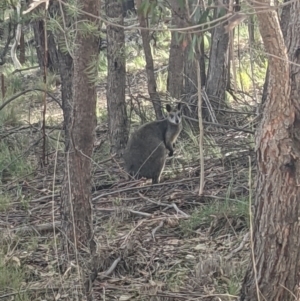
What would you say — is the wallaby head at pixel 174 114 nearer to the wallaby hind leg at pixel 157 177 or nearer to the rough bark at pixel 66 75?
the wallaby hind leg at pixel 157 177

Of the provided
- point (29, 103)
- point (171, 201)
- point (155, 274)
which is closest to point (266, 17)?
point (155, 274)

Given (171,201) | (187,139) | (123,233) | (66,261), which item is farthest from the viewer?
(187,139)

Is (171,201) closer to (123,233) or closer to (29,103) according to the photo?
(123,233)

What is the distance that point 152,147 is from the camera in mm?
8211

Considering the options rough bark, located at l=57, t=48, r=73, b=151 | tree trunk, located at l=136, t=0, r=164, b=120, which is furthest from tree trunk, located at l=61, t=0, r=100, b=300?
tree trunk, located at l=136, t=0, r=164, b=120

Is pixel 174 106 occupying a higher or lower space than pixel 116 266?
higher

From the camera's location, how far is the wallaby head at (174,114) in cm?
857

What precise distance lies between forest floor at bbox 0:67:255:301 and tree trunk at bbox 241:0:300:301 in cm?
45

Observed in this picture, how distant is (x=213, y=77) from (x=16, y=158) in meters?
2.97

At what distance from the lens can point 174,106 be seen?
30.1ft

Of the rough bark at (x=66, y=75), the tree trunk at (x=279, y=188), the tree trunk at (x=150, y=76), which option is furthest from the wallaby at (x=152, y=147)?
the tree trunk at (x=279, y=188)

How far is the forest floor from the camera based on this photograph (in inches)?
193

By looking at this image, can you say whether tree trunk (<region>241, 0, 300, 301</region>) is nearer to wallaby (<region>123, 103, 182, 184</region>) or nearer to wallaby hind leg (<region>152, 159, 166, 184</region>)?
wallaby hind leg (<region>152, 159, 166, 184</region>)

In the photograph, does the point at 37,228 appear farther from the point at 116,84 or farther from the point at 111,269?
the point at 116,84
